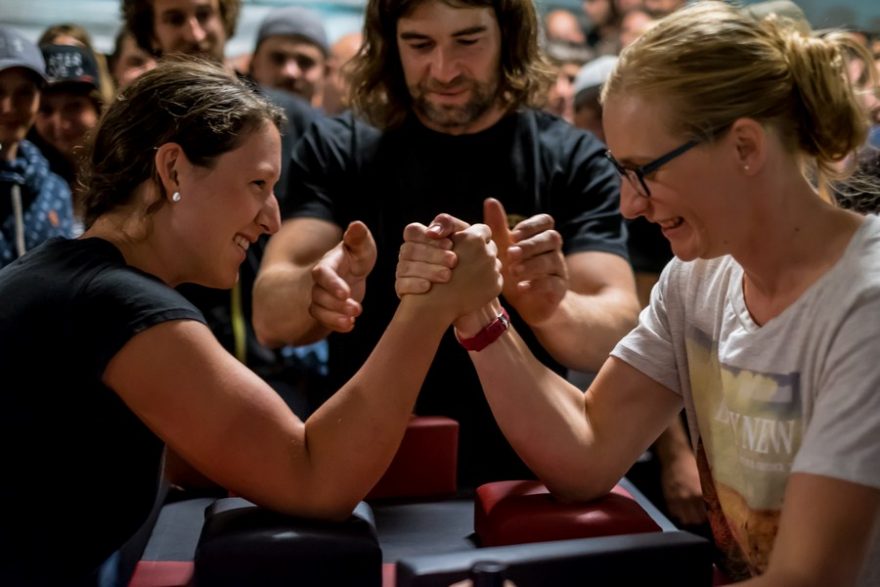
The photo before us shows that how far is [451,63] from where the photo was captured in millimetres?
2086

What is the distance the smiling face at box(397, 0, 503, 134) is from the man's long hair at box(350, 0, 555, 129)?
0.03 meters

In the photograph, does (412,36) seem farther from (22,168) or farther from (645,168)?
(22,168)

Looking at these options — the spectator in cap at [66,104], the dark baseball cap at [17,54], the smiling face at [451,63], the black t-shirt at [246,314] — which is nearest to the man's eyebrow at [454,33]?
the smiling face at [451,63]

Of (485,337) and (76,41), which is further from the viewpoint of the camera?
(76,41)

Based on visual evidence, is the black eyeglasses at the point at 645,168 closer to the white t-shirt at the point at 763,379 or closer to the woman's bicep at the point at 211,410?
the white t-shirt at the point at 763,379

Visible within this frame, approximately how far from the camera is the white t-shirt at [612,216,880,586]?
111cm

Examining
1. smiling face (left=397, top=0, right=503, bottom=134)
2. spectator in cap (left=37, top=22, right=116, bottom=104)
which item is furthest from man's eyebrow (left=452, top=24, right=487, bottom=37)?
spectator in cap (left=37, top=22, right=116, bottom=104)

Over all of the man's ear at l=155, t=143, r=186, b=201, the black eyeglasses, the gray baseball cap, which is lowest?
the gray baseball cap

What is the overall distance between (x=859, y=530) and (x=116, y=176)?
1.02m

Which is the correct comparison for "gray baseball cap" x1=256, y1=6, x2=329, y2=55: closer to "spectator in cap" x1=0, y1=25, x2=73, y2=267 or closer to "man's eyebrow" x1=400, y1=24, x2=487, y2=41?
"spectator in cap" x1=0, y1=25, x2=73, y2=267

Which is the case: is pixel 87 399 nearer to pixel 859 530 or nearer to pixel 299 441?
pixel 299 441

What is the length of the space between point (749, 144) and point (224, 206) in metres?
0.70

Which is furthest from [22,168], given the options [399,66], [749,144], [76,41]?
[749,144]

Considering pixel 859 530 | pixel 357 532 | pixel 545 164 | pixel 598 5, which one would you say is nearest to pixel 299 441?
pixel 357 532
